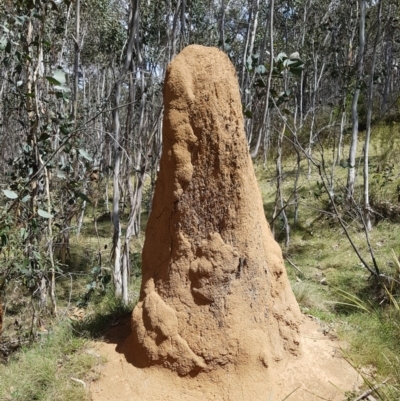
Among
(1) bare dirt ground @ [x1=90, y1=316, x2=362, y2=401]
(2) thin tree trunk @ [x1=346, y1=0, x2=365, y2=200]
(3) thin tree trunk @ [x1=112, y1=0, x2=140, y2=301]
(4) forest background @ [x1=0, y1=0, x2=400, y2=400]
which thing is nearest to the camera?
(1) bare dirt ground @ [x1=90, y1=316, x2=362, y2=401]

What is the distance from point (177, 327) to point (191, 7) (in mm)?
8456

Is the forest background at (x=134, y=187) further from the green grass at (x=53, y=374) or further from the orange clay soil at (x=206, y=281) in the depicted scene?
the orange clay soil at (x=206, y=281)

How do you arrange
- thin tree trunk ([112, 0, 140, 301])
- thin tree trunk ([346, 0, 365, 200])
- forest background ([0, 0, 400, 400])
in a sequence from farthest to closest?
thin tree trunk ([346, 0, 365, 200]) < thin tree trunk ([112, 0, 140, 301]) < forest background ([0, 0, 400, 400])

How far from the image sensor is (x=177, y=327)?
3092mm

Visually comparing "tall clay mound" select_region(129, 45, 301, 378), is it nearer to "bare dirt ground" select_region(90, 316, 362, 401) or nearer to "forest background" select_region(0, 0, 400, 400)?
"bare dirt ground" select_region(90, 316, 362, 401)

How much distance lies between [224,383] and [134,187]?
596 centimetres

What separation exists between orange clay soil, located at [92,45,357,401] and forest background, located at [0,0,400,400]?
50 cm

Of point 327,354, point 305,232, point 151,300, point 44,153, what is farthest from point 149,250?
point 305,232

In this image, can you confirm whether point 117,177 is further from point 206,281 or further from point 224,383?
point 224,383

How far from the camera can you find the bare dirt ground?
2.96 m

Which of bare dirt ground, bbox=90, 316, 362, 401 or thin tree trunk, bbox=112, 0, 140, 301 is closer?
bare dirt ground, bbox=90, 316, 362, 401

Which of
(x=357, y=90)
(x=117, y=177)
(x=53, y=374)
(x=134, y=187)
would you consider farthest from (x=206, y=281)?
(x=357, y=90)

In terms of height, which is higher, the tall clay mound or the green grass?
the tall clay mound

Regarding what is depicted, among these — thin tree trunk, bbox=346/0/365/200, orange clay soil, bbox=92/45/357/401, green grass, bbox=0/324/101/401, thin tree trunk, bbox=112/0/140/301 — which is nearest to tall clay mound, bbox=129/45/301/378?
orange clay soil, bbox=92/45/357/401
